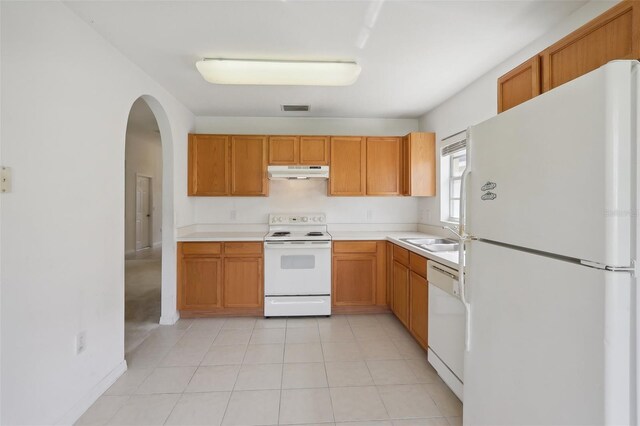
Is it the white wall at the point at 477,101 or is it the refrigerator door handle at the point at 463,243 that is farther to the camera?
the white wall at the point at 477,101

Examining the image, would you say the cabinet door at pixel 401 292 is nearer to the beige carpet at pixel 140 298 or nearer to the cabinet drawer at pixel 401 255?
the cabinet drawer at pixel 401 255

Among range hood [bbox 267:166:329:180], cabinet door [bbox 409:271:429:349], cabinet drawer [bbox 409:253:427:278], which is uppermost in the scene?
range hood [bbox 267:166:329:180]

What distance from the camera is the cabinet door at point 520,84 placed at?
4.97ft

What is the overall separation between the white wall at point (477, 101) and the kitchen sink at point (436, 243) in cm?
40

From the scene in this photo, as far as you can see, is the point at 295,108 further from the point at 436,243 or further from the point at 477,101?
the point at 436,243

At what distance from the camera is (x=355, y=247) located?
3291 millimetres

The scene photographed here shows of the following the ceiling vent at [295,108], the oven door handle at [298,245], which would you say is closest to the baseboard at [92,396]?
the oven door handle at [298,245]

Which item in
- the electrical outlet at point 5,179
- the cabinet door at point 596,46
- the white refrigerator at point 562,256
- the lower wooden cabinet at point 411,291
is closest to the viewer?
the white refrigerator at point 562,256

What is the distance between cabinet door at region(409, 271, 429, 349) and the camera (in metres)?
2.34

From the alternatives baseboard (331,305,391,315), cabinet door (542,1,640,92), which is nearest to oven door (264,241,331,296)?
baseboard (331,305,391,315)

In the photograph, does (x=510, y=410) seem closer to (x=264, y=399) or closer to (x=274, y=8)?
(x=264, y=399)

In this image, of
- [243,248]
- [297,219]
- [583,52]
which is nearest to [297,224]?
[297,219]

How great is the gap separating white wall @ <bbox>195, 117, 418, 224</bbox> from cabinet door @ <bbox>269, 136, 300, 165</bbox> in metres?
0.33

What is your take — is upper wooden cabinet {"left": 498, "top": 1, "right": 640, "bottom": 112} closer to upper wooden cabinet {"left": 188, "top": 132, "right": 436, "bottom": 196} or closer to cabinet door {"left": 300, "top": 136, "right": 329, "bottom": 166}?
upper wooden cabinet {"left": 188, "top": 132, "right": 436, "bottom": 196}
